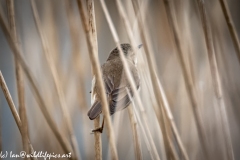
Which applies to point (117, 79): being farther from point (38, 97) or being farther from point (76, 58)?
point (38, 97)

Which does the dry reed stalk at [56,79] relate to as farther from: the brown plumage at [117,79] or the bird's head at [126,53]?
the bird's head at [126,53]

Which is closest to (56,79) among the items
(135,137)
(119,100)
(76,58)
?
(76,58)

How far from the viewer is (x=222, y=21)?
130 cm

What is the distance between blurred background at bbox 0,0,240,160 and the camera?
3.74 ft

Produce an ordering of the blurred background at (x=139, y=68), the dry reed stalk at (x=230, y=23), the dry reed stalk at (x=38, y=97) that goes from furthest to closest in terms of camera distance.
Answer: the blurred background at (x=139, y=68), the dry reed stalk at (x=230, y=23), the dry reed stalk at (x=38, y=97)

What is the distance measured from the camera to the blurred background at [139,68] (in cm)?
114

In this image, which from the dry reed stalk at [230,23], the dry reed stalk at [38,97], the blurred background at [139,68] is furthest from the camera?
the blurred background at [139,68]

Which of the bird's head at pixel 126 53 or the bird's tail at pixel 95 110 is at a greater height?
the bird's head at pixel 126 53

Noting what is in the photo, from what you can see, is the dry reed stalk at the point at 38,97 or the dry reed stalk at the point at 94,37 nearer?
the dry reed stalk at the point at 38,97

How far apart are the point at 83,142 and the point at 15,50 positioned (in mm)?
484

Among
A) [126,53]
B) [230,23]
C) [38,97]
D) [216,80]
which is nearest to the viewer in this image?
[38,97]

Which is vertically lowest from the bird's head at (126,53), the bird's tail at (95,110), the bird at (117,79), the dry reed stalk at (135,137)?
the dry reed stalk at (135,137)

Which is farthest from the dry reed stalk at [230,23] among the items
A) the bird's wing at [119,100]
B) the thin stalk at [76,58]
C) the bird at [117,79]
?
the thin stalk at [76,58]

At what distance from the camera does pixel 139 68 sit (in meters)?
1.21
